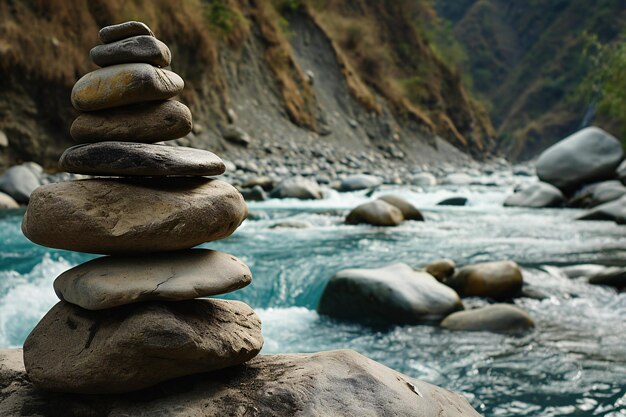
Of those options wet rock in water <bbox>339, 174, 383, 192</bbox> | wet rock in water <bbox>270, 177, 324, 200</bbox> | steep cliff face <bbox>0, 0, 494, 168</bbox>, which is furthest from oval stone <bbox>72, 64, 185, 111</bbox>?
wet rock in water <bbox>339, 174, 383, 192</bbox>

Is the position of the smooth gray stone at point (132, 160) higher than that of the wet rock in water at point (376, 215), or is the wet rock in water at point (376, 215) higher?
the smooth gray stone at point (132, 160)

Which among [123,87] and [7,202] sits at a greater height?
[123,87]

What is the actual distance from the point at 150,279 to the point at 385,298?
3.53m

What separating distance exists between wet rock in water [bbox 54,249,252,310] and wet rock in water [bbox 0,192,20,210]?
10.3 metres

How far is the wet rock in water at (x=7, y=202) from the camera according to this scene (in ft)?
39.6

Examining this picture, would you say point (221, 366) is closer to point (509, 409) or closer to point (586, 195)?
point (509, 409)

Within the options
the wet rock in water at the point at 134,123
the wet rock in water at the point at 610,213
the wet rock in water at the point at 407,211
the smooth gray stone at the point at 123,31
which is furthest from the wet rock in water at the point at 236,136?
the wet rock in water at the point at 134,123

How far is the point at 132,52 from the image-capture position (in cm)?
294

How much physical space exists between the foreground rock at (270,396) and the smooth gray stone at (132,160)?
3.08 ft

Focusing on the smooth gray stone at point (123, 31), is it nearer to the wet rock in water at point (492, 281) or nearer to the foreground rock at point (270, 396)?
the foreground rock at point (270, 396)

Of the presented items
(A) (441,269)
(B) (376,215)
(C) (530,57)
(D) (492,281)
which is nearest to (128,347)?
(D) (492,281)

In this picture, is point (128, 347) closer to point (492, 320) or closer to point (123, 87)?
point (123, 87)

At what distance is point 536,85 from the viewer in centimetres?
8925

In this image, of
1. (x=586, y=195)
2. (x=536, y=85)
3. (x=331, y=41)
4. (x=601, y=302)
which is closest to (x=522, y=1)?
(x=536, y=85)
